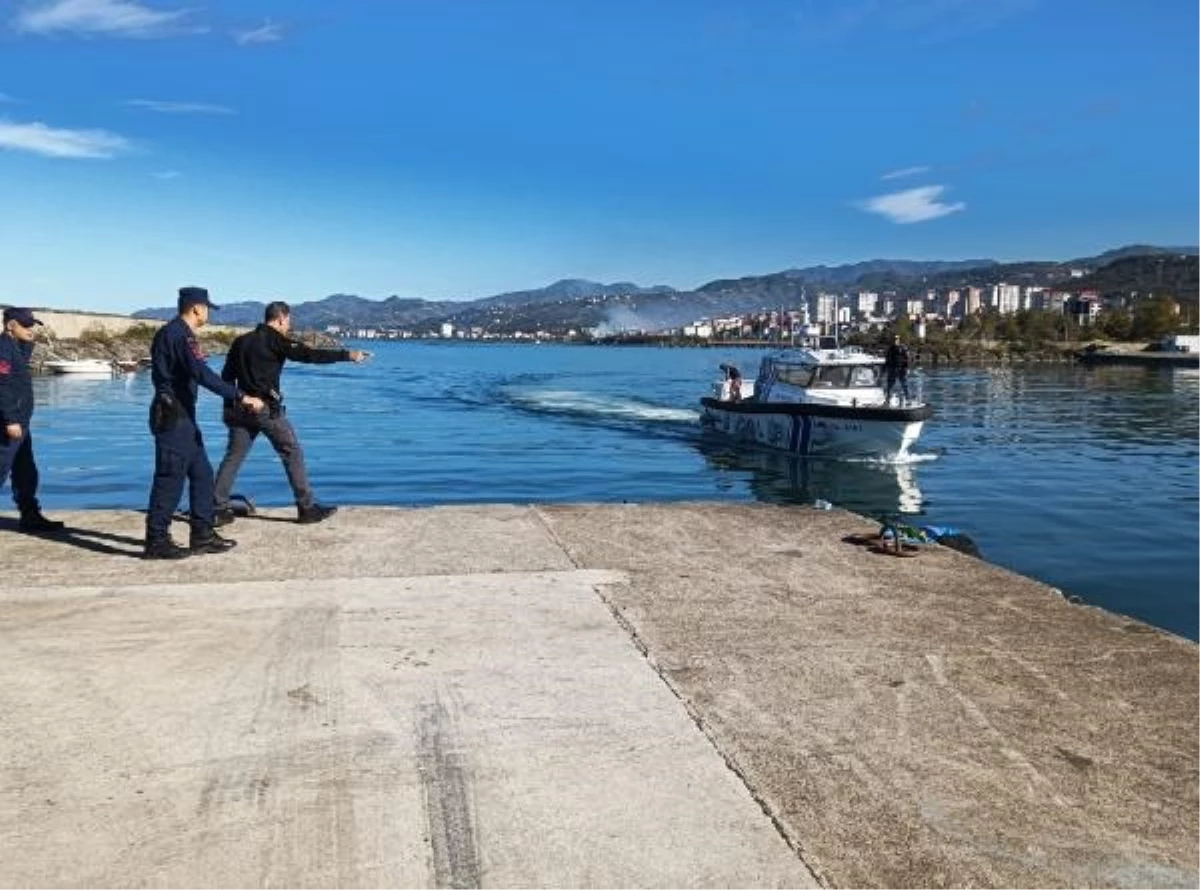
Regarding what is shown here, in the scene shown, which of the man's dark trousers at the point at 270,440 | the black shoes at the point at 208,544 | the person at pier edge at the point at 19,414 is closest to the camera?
Result: the black shoes at the point at 208,544

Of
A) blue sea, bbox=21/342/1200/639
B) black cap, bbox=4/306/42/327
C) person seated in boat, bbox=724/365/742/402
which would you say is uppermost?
black cap, bbox=4/306/42/327

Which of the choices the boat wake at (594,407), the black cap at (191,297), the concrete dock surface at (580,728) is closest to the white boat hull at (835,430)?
the boat wake at (594,407)

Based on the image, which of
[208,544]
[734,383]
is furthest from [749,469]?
[208,544]

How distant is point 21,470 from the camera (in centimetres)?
839

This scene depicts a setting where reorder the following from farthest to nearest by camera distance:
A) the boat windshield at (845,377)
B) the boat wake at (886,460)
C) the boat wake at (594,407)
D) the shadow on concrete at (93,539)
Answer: the boat wake at (594,407) → the boat windshield at (845,377) → the boat wake at (886,460) → the shadow on concrete at (93,539)

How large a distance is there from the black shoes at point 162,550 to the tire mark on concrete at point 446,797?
11.9 ft

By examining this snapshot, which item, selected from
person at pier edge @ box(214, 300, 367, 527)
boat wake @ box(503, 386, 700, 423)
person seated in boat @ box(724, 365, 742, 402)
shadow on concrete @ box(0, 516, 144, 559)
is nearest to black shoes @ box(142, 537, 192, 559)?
shadow on concrete @ box(0, 516, 144, 559)

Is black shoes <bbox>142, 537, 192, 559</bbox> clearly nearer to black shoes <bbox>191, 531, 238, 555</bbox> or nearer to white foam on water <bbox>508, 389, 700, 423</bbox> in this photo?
black shoes <bbox>191, 531, 238, 555</bbox>

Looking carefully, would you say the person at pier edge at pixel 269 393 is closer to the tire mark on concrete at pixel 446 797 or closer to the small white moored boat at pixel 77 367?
the tire mark on concrete at pixel 446 797

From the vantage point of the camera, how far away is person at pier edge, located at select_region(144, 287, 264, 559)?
7379 mm

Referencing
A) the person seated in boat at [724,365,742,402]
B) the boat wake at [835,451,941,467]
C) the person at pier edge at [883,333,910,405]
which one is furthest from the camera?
the person seated in boat at [724,365,742,402]

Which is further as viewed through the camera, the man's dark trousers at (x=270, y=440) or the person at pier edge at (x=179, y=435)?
the man's dark trousers at (x=270, y=440)

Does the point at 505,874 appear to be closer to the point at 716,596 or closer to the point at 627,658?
the point at 627,658

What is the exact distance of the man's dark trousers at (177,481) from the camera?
290 inches
